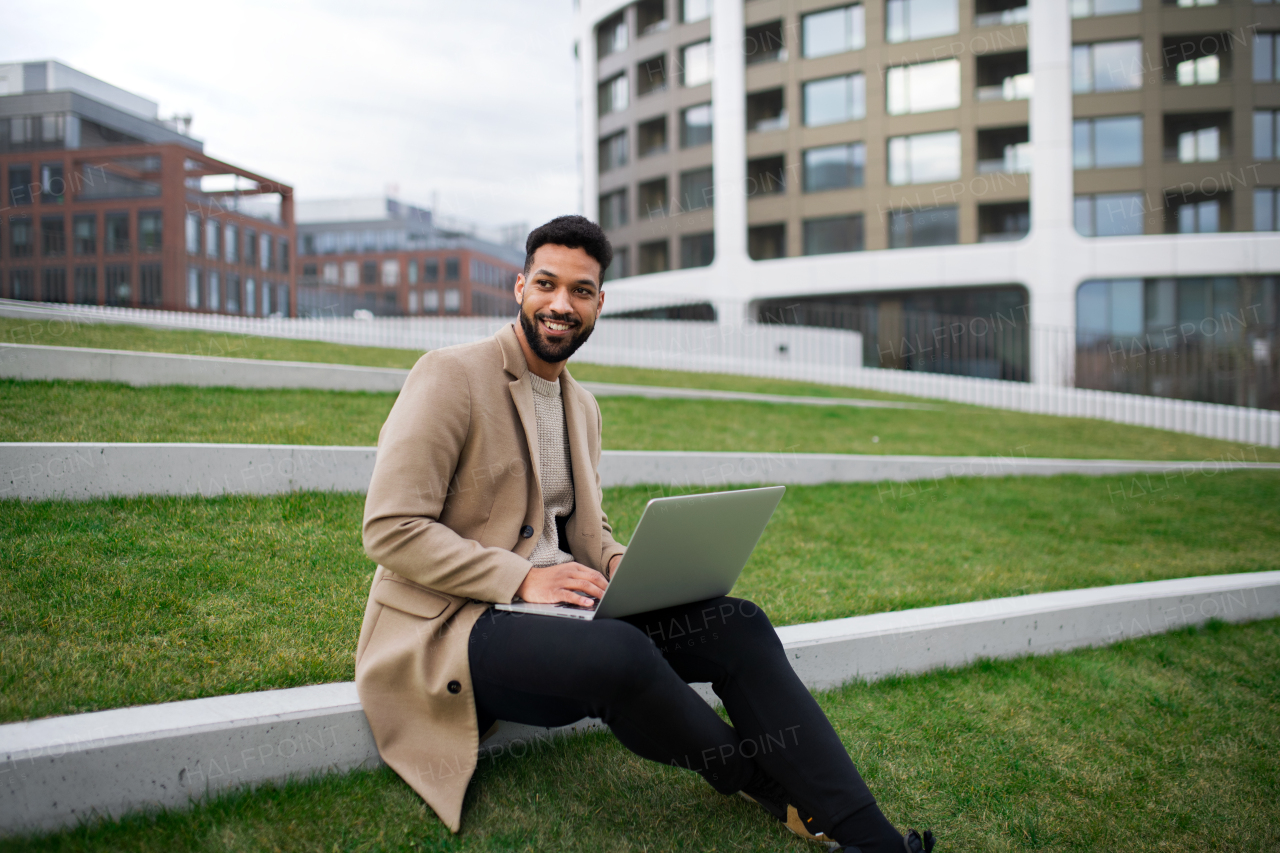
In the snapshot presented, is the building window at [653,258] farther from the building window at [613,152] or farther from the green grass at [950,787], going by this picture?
the green grass at [950,787]

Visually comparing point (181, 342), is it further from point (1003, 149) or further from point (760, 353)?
point (1003, 149)

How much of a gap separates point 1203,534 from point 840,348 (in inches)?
611

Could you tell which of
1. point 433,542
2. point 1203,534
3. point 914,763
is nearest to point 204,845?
point 433,542

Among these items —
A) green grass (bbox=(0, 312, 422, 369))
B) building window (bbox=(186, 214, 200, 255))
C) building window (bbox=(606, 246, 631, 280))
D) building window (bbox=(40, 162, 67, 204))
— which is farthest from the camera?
building window (bbox=(606, 246, 631, 280))

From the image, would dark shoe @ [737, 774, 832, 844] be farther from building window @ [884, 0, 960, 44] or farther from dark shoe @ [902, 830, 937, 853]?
building window @ [884, 0, 960, 44]

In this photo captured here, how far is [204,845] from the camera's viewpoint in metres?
2.05

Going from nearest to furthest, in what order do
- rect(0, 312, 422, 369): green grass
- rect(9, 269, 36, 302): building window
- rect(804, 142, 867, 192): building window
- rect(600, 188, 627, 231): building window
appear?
1. rect(0, 312, 422, 369): green grass
2. rect(9, 269, 36, 302): building window
3. rect(804, 142, 867, 192): building window
4. rect(600, 188, 627, 231): building window

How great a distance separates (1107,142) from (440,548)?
31.7 meters

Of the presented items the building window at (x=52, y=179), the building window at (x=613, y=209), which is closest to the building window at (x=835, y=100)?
the building window at (x=613, y=209)

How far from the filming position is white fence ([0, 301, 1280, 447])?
1306 cm

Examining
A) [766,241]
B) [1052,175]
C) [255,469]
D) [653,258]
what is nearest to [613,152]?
[653,258]

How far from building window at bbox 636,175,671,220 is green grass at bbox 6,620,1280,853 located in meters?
32.4

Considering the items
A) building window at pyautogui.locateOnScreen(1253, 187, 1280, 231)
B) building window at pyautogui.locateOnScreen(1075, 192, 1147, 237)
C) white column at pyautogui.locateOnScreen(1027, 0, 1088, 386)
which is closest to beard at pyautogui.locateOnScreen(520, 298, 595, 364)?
white column at pyautogui.locateOnScreen(1027, 0, 1088, 386)

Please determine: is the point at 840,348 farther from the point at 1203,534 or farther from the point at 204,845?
the point at 204,845
